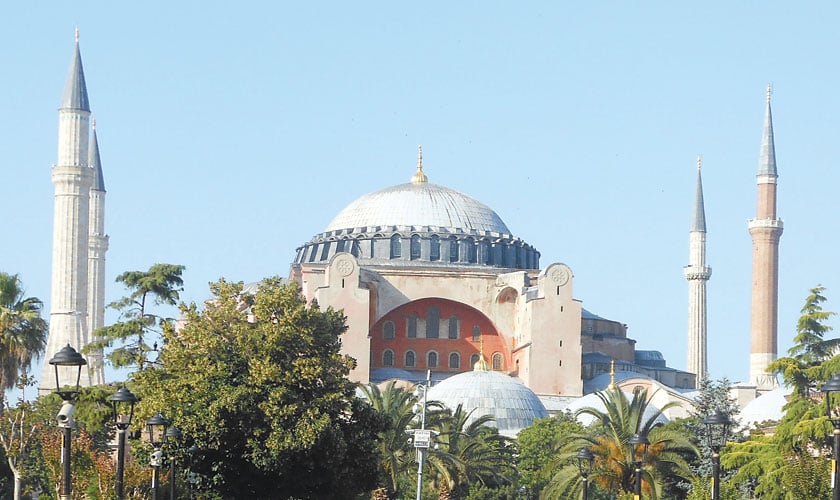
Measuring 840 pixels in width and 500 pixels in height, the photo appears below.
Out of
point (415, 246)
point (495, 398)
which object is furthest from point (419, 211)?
point (495, 398)

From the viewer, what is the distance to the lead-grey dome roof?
7844 cm

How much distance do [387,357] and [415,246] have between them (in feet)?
19.4

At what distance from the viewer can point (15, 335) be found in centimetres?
3556

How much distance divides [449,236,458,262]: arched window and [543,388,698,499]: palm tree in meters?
37.5

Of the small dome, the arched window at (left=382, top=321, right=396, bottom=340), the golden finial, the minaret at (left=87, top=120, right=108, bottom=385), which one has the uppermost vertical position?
the minaret at (left=87, top=120, right=108, bottom=385)

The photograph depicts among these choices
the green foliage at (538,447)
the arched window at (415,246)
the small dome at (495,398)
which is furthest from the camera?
the arched window at (415,246)

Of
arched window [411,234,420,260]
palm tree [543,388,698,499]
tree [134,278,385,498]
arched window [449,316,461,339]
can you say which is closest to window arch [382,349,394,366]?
arched window [449,316,461,339]

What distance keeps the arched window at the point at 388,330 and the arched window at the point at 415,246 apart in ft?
14.0

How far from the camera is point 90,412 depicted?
131 feet

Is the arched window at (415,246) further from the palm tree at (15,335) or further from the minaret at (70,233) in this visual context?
the palm tree at (15,335)

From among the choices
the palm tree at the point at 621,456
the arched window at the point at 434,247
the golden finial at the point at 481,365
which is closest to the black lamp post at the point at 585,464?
the palm tree at the point at 621,456

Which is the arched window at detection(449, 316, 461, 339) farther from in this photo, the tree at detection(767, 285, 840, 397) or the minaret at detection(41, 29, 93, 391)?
the tree at detection(767, 285, 840, 397)

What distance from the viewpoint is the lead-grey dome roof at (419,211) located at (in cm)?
7844

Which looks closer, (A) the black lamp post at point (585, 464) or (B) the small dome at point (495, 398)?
(A) the black lamp post at point (585, 464)
